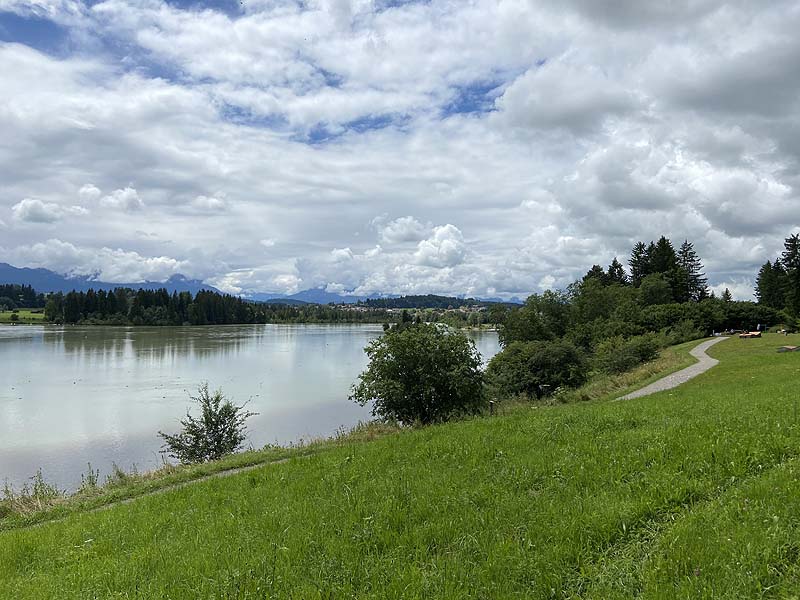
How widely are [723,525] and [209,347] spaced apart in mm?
84448

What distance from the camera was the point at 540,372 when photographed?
118ft

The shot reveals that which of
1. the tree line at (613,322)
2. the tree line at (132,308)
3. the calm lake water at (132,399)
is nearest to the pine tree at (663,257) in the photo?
the tree line at (613,322)

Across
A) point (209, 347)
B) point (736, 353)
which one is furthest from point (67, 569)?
point (209, 347)

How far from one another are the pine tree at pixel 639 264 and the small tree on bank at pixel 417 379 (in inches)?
2998

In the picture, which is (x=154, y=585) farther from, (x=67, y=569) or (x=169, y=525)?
(x=169, y=525)

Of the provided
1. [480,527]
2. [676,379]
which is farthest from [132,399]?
[480,527]

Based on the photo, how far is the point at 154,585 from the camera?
5207 millimetres

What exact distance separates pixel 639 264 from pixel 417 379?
8036 centimetres

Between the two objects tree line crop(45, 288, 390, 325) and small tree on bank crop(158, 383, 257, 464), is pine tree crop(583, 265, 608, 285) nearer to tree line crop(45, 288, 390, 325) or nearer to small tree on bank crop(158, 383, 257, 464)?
small tree on bank crop(158, 383, 257, 464)

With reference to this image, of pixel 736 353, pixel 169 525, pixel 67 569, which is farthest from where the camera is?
pixel 736 353

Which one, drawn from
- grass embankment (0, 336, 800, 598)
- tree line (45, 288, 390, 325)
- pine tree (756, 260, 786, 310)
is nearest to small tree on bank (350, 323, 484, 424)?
grass embankment (0, 336, 800, 598)

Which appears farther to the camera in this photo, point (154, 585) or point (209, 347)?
point (209, 347)

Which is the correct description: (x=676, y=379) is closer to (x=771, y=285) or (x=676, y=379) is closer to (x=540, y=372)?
Answer: (x=540, y=372)

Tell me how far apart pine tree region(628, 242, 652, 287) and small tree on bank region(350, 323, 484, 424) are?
76.1m
